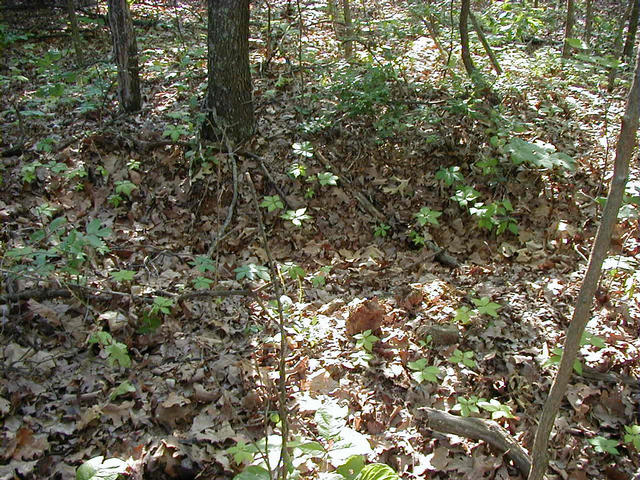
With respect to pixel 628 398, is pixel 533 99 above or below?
above

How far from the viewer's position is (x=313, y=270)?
4.89m

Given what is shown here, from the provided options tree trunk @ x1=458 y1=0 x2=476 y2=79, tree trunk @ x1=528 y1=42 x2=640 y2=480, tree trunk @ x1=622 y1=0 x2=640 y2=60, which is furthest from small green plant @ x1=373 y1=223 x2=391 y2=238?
tree trunk @ x1=622 y1=0 x2=640 y2=60

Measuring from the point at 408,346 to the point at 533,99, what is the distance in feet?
15.4

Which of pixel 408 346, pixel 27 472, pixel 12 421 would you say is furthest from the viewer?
pixel 408 346

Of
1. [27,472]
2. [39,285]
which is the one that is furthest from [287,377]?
[39,285]

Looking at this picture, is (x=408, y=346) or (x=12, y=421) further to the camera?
(x=408, y=346)

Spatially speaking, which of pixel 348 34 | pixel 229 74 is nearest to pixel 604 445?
pixel 229 74

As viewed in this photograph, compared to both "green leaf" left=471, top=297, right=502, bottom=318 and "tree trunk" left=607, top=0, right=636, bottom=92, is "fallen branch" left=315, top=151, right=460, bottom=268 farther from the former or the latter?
"tree trunk" left=607, top=0, right=636, bottom=92

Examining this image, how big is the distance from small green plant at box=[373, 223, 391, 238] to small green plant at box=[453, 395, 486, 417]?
7.72 feet

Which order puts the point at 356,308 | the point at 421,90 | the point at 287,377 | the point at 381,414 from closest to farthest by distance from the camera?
the point at 381,414
the point at 287,377
the point at 356,308
the point at 421,90

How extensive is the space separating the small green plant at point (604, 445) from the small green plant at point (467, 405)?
67cm

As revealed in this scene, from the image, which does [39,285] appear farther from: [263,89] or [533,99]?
[533,99]

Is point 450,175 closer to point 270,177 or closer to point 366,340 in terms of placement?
point 270,177

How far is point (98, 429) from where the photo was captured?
9.59 ft
